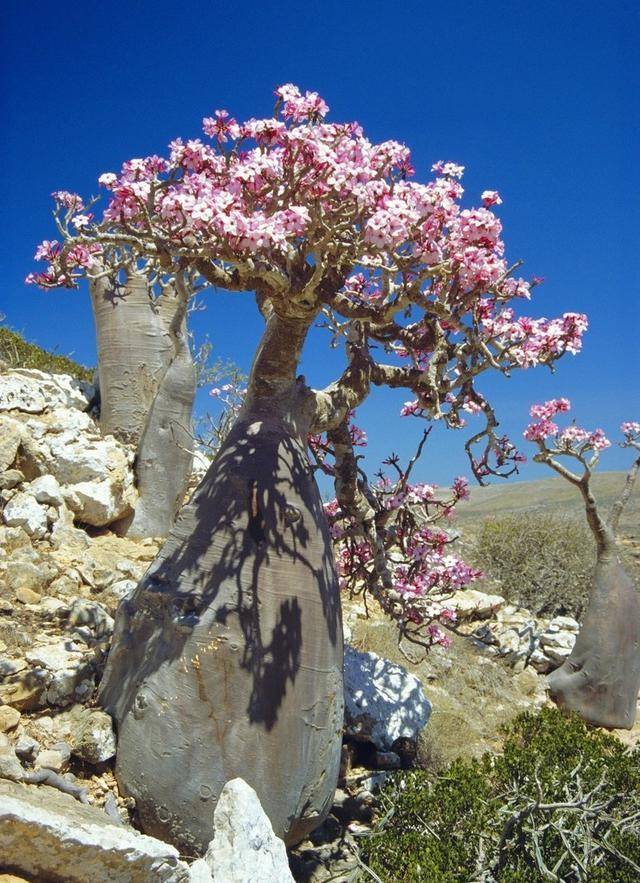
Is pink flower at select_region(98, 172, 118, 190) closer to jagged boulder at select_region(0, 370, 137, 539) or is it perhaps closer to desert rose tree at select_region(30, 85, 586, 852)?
desert rose tree at select_region(30, 85, 586, 852)

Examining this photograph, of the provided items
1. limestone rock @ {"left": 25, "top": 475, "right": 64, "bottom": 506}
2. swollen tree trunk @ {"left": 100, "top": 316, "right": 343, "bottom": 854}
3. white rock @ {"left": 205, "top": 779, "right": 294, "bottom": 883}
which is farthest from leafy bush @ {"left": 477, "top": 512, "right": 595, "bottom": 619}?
white rock @ {"left": 205, "top": 779, "right": 294, "bottom": 883}

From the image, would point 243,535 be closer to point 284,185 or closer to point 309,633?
point 309,633

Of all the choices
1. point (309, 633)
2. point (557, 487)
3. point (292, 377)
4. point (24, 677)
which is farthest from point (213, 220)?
point (557, 487)

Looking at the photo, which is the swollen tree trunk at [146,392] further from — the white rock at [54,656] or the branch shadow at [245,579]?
the branch shadow at [245,579]

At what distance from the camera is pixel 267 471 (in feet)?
11.0

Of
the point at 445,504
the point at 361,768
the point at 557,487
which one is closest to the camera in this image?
the point at 361,768

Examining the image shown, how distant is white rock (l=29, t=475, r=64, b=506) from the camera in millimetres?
5656

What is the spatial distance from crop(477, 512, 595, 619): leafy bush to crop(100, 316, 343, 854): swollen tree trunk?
7.17 m

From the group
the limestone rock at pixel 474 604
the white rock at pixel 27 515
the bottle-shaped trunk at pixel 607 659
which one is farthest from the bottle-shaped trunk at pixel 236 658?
the limestone rock at pixel 474 604

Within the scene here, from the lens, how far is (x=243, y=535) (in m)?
3.23

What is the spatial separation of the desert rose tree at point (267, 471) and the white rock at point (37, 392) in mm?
3537

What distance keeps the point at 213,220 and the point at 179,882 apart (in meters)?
2.40

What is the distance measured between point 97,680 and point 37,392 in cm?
380

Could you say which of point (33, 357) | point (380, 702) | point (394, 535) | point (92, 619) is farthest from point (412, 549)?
point (33, 357)
